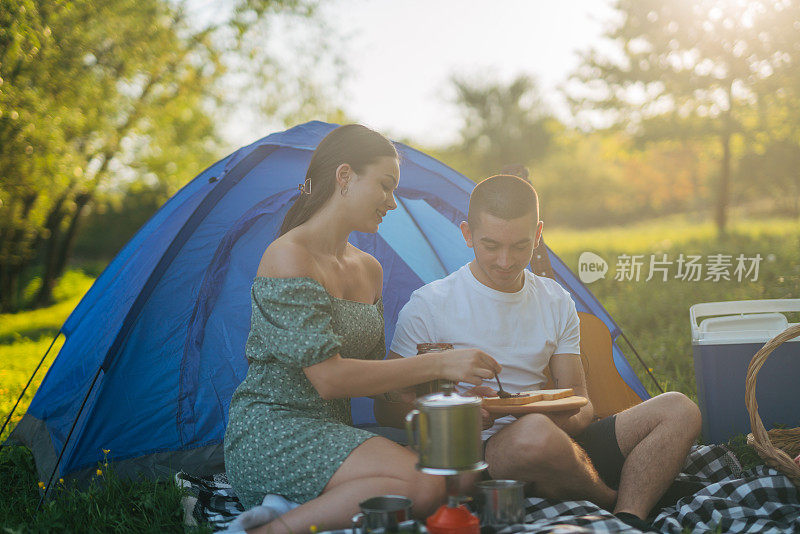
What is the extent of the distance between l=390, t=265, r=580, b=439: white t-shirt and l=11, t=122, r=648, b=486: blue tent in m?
0.78

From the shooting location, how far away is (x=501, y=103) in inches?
1123

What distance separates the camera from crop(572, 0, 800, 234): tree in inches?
288

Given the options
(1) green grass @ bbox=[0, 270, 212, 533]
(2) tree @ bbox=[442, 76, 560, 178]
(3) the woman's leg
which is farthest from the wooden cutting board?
(2) tree @ bbox=[442, 76, 560, 178]

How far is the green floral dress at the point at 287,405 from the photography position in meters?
2.03

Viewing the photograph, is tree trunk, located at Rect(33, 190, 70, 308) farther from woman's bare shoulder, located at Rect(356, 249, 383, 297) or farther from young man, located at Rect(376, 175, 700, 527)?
young man, located at Rect(376, 175, 700, 527)

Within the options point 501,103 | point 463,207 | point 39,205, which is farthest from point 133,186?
point 501,103

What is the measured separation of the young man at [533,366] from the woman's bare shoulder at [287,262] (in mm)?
493

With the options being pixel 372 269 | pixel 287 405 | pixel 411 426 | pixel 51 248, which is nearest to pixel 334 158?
pixel 372 269

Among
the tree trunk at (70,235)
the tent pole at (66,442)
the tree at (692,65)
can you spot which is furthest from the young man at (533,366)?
the tree trunk at (70,235)

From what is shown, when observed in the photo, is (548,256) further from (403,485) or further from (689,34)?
(689,34)

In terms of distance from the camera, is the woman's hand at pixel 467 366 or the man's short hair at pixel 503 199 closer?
the woman's hand at pixel 467 366

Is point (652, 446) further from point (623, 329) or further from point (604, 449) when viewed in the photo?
point (623, 329)

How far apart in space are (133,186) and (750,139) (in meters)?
9.23

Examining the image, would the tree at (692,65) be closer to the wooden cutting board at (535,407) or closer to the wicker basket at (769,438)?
the wicker basket at (769,438)
